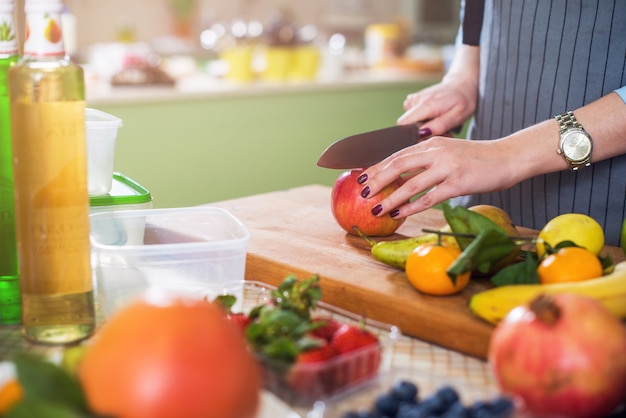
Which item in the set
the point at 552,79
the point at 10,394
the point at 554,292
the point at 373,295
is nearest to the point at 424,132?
the point at 552,79

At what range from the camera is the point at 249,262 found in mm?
1245

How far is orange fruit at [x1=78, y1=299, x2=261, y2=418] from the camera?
57cm

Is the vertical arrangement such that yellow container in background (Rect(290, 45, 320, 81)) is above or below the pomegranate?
below

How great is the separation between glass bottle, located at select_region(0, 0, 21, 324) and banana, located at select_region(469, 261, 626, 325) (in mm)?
548

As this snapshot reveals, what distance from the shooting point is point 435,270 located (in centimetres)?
100

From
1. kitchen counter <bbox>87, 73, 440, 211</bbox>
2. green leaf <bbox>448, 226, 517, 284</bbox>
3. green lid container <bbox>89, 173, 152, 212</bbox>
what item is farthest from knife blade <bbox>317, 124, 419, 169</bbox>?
kitchen counter <bbox>87, 73, 440, 211</bbox>

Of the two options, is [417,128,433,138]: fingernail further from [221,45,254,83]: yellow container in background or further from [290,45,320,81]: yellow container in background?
[290,45,320,81]: yellow container in background

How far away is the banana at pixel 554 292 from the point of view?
0.88m

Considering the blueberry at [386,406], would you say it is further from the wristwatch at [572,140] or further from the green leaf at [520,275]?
the wristwatch at [572,140]

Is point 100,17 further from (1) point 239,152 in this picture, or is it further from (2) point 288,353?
(2) point 288,353

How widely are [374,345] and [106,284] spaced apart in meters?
0.36

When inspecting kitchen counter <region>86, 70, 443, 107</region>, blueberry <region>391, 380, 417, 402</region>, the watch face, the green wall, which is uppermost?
the watch face

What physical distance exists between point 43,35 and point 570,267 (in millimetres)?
620

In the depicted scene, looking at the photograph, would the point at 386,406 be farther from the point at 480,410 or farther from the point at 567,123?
the point at 567,123
